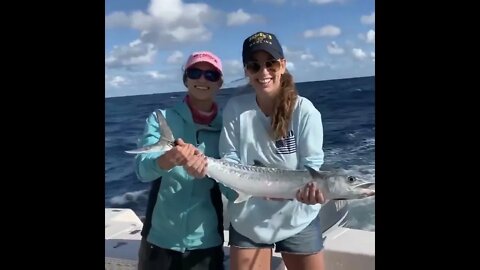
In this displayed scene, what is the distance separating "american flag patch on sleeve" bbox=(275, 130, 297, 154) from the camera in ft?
6.72

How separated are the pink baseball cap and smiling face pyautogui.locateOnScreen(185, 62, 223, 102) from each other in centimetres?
1

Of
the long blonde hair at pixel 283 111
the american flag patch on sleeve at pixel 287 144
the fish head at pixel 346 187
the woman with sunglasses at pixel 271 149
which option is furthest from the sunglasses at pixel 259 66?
the fish head at pixel 346 187

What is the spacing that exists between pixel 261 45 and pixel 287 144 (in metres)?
0.44

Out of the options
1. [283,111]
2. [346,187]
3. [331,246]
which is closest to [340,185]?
[346,187]

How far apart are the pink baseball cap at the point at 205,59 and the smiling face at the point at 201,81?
0.04 feet

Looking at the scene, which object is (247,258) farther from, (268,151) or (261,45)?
(261,45)

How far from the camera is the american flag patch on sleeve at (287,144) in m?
2.05

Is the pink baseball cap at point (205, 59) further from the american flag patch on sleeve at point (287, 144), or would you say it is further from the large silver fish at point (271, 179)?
the american flag patch on sleeve at point (287, 144)

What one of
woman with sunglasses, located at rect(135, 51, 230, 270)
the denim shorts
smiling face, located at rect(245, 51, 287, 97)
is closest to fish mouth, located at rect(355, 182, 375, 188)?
the denim shorts

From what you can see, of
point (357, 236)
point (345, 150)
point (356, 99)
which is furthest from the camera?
point (356, 99)
